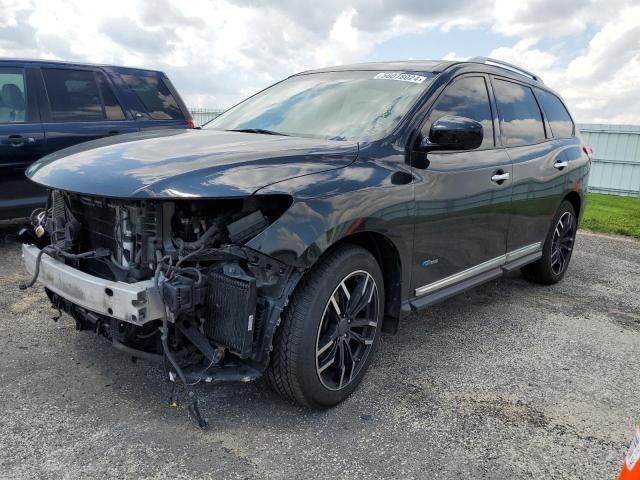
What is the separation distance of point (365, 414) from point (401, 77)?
213cm

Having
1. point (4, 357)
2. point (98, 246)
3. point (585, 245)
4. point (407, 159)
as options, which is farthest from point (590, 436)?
point (585, 245)

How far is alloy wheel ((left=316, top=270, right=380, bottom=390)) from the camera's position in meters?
2.80

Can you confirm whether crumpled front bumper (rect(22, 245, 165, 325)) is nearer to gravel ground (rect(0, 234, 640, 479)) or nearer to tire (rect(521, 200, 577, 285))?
gravel ground (rect(0, 234, 640, 479))

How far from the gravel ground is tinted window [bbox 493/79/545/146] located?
1.54m

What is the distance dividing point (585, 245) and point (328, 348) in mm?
6116

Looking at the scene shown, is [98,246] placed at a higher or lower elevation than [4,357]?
higher

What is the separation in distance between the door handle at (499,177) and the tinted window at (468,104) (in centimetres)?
22

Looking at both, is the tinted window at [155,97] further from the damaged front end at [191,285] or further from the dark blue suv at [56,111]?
the damaged front end at [191,285]

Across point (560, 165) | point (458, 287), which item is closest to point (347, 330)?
point (458, 287)

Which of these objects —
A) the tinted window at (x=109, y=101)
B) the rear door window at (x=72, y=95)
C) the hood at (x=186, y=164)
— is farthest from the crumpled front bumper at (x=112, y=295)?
the tinted window at (x=109, y=101)

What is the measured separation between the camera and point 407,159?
3160 millimetres

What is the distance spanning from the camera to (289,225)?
96.5 inches

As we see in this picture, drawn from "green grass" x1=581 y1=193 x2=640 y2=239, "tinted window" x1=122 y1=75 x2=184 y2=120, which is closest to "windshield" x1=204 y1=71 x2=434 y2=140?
"tinted window" x1=122 y1=75 x2=184 y2=120

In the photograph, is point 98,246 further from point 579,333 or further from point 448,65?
point 579,333
